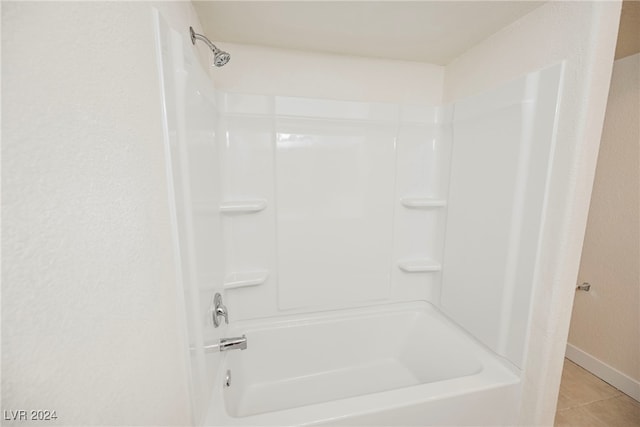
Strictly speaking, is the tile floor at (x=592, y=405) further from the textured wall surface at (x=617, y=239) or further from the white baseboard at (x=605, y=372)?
the textured wall surface at (x=617, y=239)

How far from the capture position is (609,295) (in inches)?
68.9

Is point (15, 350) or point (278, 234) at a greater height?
point (15, 350)

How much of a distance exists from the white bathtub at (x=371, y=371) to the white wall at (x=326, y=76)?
1.36 meters

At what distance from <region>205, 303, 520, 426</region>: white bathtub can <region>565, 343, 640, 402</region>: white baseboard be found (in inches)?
49.5

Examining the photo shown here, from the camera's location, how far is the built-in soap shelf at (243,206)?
53.7 inches

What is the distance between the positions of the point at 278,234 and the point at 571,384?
Result: 88.1 inches

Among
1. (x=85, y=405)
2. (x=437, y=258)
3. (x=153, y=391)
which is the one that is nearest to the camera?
(x=85, y=405)

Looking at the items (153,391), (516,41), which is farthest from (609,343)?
(153,391)

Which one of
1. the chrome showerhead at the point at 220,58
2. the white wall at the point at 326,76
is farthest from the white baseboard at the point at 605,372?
the chrome showerhead at the point at 220,58

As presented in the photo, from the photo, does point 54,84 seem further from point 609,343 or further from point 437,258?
point 609,343

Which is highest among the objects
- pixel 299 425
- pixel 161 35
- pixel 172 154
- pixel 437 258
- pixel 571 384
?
pixel 161 35

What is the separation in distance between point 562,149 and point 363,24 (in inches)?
37.9

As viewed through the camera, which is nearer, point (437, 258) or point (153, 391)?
point (153, 391)

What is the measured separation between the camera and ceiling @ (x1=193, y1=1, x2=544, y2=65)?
3.44ft
